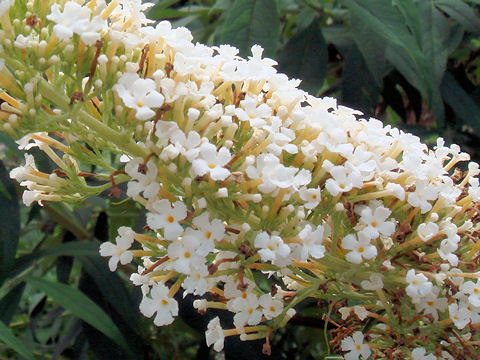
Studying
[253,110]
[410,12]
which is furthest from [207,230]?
[410,12]

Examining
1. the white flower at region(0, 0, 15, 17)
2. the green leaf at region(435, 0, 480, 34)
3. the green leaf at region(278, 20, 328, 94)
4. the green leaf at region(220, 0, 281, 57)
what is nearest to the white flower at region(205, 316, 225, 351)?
the white flower at region(0, 0, 15, 17)

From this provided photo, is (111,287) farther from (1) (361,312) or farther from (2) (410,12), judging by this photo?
(2) (410,12)

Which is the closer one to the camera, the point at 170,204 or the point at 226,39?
the point at 170,204

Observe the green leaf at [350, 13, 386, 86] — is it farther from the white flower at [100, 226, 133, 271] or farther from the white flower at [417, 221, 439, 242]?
the white flower at [100, 226, 133, 271]

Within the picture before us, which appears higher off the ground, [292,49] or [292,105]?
[292,105]

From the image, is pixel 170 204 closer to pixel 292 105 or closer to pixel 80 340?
pixel 292 105

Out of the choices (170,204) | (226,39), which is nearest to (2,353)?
(226,39)

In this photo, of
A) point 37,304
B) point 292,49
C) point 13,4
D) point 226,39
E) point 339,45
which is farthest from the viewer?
point 37,304
